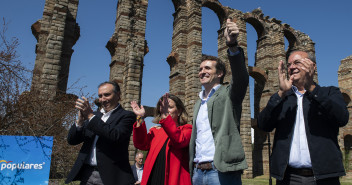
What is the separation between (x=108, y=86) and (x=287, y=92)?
1.87m

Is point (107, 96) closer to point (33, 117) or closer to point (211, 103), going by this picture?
point (211, 103)

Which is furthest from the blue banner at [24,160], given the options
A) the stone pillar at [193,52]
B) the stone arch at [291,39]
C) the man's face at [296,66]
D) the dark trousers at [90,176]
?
the stone arch at [291,39]

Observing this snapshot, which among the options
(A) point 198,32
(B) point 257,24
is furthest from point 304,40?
(A) point 198,32

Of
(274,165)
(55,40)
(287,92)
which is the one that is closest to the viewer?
(274,165)

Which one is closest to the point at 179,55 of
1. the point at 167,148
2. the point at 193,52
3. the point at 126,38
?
Result: the point at 193,52

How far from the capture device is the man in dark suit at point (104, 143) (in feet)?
7.70

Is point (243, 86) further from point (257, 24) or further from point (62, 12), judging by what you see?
point (257, 24)

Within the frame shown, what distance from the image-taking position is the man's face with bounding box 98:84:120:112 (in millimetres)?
2676

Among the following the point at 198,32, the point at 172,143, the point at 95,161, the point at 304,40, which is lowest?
the point at 95,161

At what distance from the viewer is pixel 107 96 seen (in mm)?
2676

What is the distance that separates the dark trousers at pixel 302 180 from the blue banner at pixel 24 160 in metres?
3.19

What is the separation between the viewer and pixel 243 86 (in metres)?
2.02

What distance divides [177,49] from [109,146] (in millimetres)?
12501

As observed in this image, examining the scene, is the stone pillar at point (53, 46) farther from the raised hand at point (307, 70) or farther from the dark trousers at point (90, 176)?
the raised hand at point (307, 70)
